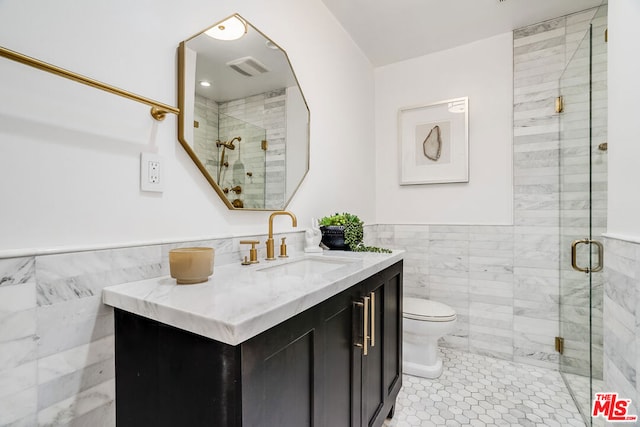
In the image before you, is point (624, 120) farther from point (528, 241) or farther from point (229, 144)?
point (229, 144)

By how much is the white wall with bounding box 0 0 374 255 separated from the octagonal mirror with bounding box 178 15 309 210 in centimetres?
5

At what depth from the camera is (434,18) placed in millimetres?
2162

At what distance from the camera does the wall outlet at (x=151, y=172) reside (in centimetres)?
94

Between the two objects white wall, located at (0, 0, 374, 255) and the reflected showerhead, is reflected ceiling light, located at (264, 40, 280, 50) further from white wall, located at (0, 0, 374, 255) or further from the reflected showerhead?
the reflected showerhead

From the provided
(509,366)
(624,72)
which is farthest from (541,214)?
(624,72)

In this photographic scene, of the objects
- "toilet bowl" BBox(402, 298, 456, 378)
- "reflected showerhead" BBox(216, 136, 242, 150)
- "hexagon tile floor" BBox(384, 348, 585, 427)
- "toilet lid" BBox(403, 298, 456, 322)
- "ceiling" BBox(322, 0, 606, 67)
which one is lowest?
"hexagon tile floor" BBox(384, 348, 585, 427)

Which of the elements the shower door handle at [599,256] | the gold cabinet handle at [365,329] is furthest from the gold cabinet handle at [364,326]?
the shower door handle at [599,256]

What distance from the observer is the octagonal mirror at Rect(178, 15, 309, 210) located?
1.12 meters

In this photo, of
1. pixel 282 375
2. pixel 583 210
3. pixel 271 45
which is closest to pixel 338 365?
pixel 282 375

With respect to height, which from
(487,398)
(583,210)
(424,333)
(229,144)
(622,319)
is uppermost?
(229,144)

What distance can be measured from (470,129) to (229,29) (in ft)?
6.63

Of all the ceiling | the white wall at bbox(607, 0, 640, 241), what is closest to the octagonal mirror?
the ceiling

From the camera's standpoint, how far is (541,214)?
7.20ft

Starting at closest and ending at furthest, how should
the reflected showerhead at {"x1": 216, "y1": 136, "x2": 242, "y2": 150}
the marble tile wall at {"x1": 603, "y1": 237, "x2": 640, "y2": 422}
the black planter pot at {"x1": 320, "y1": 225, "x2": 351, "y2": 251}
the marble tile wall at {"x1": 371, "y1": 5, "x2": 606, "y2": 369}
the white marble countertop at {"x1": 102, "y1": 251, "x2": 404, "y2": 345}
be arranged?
the white marble countertop at {"x1": 102, "y1": 251, "x2": 404, "y2": 345}, the marble tile wall at {"x1": 603, "y1": 237, "x2": 640, "y2": 422}, the reflected showerhead at {"x1": 216, "y1": 136, "x2": 242, "y2": 150}, the black planter pot at {"x1": 320, "y1": 225, "x2": 351, "y2": 251}, the marble tile wall at {"x1": 371, "y1": 5, "x2": 606, "y2": 369}
